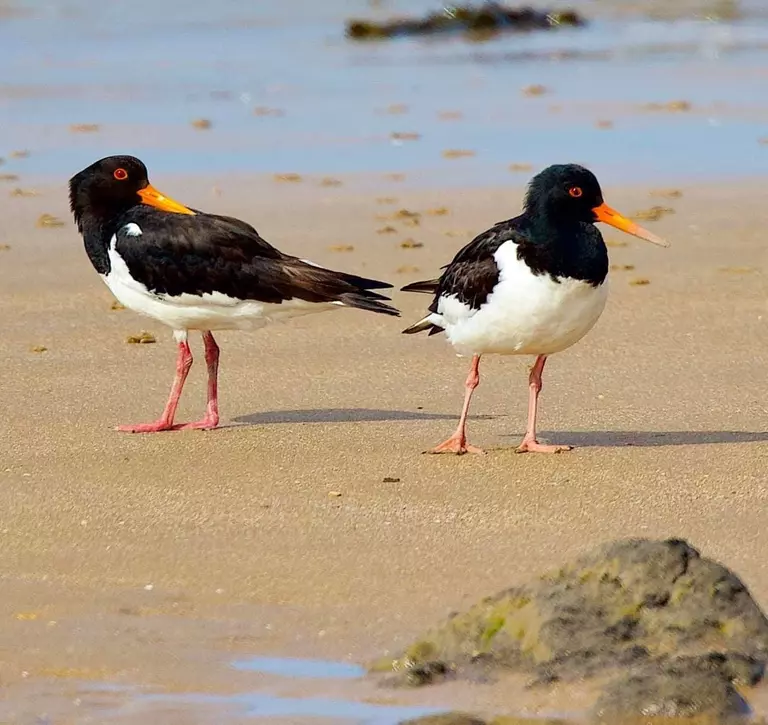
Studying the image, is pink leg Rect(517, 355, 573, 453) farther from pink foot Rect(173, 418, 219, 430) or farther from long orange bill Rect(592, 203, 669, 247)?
pink foot Rect(173, 418, 219, 430)

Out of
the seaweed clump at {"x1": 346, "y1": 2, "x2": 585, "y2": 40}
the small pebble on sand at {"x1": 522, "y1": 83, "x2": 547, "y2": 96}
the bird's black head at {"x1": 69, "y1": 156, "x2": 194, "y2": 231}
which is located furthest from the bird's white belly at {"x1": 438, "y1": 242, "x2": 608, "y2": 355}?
the seaweed clump at {"x1": 346, "y1": 2, "x2": 585, "y2": 40}

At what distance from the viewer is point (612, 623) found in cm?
393

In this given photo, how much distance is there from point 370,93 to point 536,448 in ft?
33.0

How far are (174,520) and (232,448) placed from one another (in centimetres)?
104

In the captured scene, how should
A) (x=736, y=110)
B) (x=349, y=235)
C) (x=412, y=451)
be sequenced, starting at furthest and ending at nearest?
(x=736, y=110)
(x=349, y=235)
(x=412, y=451)

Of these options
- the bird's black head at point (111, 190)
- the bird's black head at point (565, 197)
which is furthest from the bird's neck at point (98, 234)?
the bird's black head at point (565, 197)

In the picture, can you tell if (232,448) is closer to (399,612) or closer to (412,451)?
(412,451)

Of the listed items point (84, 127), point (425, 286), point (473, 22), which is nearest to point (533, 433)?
point (425, 286)

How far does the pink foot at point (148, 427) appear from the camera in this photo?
6629 mm

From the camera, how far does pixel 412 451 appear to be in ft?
20.7

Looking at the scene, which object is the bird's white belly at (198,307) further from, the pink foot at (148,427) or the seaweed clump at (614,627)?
the seaweed clump at (614,627)

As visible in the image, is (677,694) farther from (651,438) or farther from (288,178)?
(288,178)

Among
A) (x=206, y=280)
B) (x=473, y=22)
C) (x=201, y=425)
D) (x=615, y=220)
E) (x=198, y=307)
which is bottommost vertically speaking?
(x=201, y=425)

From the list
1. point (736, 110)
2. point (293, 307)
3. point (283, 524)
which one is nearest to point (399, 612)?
point (283, 524)
